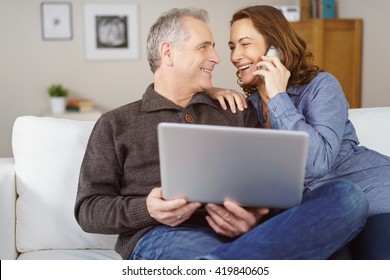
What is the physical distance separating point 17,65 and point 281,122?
407cm

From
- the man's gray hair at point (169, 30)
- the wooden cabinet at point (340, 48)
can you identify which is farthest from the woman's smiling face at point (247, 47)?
the wooden cabinet at point (340, 48)

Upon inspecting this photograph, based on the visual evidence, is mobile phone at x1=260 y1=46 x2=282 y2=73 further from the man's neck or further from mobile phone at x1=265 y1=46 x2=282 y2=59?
the man's neck

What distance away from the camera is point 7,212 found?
194 cm

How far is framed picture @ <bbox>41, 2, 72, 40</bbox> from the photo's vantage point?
5305 mm

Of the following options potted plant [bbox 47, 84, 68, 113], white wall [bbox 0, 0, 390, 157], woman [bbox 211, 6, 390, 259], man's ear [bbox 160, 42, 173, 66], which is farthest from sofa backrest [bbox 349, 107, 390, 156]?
potted plant [bbox 47, 84, 68, 113]

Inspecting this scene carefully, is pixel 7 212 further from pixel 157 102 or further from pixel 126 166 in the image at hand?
pixel 157 102

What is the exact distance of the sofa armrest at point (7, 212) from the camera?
192cm

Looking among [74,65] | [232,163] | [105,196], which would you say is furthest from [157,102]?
[74,65]

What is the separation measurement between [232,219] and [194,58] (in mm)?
583

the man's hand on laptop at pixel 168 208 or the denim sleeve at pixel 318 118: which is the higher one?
the denim sleeve at pixel 318 118

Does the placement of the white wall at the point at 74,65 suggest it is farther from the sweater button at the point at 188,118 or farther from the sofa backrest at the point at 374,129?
the sweater button at the point at 188,118

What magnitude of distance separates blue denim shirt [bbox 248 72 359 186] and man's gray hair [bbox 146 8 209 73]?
1.20 feet

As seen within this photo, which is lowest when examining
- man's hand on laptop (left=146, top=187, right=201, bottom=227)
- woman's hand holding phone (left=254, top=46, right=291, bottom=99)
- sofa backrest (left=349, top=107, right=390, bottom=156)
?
man's hand on laptop (left=146, top=187, right=201, bottom=227)

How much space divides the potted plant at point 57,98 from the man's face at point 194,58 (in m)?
3.51
